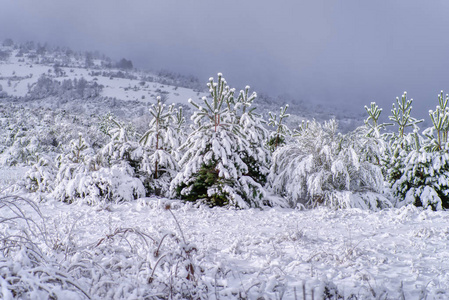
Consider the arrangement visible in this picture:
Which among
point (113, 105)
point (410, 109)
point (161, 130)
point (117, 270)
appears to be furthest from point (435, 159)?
point (113, 105)

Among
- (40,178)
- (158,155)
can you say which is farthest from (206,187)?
(40,178)

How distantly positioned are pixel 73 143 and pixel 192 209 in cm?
539

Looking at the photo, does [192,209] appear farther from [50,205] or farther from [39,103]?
[39,103]

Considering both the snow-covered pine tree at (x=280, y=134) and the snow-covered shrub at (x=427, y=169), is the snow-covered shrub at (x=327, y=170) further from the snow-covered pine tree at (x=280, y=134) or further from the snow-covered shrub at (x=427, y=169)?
the snow-covered pine tree at (x=280, y=134)

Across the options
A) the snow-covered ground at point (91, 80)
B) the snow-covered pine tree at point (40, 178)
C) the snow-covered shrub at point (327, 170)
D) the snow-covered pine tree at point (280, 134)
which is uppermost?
the snow-covered ground at point (91, 80)

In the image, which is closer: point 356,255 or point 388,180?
point 356,255

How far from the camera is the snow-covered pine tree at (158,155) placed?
8.80m

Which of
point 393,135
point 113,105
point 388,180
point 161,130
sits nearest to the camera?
point 161,130

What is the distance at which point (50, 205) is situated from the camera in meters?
7.30

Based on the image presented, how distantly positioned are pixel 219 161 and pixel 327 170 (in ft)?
12.0

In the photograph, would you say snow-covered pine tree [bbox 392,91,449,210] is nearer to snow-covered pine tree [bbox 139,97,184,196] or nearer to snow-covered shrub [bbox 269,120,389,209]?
snow-covered shrub [bbox 269,120,389,209]

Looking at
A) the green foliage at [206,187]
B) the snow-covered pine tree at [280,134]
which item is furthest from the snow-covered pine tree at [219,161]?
the snow-covered pine tree at [280,134]

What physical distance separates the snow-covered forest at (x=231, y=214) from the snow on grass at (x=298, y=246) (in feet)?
0.08

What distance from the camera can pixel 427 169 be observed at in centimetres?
946
